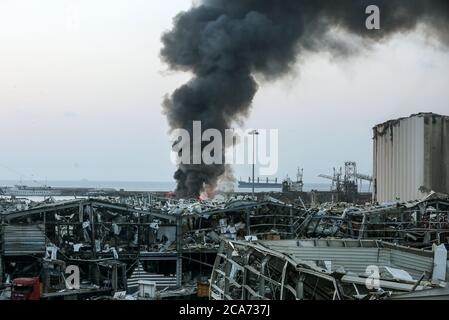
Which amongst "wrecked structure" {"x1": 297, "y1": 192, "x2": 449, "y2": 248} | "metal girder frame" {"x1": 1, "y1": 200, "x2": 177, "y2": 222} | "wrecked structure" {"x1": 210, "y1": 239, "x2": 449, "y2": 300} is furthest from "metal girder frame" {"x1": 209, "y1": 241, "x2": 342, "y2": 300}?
"wrecked structure" {"x1": 297, "y1": 192, "x2": 449, "y2": 248}

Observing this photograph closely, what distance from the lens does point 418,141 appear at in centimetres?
2683

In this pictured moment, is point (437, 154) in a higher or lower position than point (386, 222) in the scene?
higher

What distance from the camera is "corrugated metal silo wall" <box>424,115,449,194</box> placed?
25.5 m

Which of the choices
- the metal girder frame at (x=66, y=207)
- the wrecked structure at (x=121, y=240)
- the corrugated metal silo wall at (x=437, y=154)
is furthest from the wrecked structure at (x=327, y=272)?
the corrugated metal silo wall at (x=437, y=154)

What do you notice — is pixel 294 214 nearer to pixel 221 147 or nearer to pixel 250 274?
pixel 250 274

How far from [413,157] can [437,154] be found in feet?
3.61

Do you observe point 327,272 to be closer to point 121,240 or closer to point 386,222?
point 386,222

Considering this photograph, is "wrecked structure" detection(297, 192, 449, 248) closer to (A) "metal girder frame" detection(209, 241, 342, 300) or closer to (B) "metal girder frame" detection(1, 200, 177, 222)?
(B) "metal girder frame" detection(1, 200, 177, 222)

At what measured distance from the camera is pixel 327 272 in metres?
6.73

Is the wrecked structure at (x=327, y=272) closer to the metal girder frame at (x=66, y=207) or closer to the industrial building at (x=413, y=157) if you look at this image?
the metal girder frame at (x=66, y=207)

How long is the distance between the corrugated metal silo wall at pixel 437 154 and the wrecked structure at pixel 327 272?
51.2 ft

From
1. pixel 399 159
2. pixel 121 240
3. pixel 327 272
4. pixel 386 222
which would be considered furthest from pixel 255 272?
pixel 399 159
